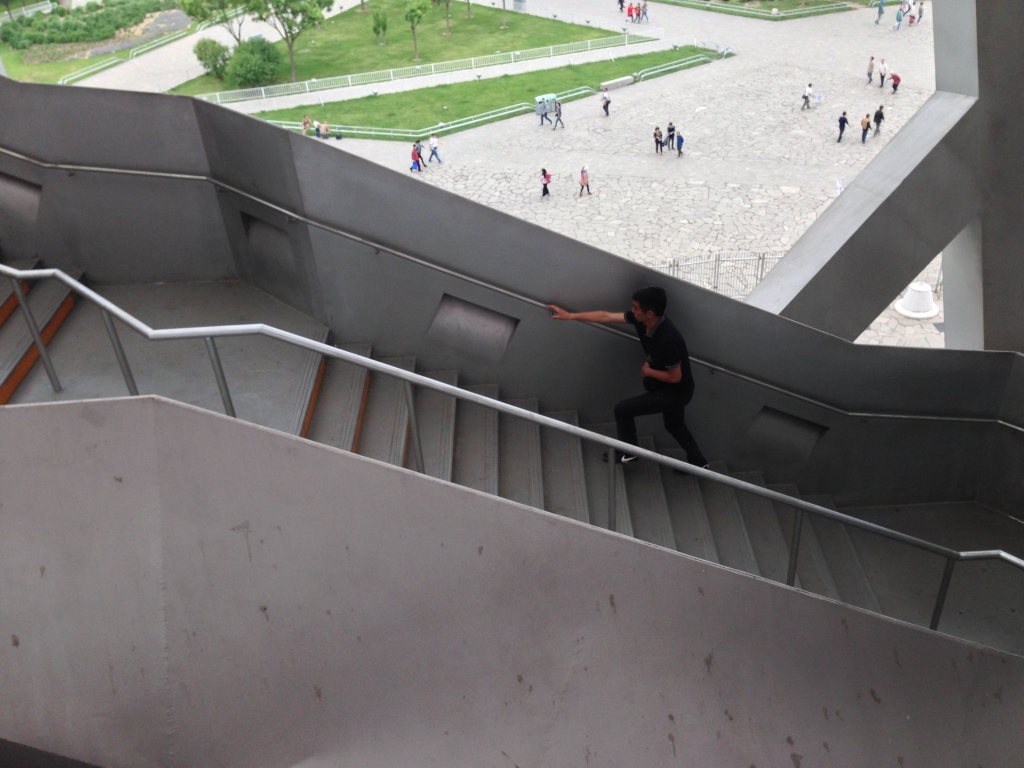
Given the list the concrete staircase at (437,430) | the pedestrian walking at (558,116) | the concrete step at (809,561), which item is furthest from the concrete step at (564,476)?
the pedestrian walking at (558,116)

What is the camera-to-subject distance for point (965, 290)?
666 cm

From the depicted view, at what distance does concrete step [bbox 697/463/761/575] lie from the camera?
4793mm

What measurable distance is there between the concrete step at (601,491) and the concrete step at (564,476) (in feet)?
0.20

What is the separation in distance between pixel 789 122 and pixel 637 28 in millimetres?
9898

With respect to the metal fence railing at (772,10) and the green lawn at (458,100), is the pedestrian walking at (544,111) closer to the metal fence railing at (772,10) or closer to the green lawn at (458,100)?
the green lawn at (458,100)

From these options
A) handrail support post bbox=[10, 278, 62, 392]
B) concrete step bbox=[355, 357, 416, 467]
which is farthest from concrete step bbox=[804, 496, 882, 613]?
handrail support post bbox=[10, 278, 62, 392]

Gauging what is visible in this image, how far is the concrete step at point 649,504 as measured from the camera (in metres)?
4.68

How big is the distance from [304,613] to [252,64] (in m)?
23.4

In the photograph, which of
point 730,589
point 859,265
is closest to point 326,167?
point 730,589

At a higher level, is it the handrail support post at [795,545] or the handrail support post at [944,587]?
the handrail support post at [795,545]

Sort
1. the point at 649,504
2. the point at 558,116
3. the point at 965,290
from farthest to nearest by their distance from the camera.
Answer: the point at 558,116, the point at 965,290, the point at 649,504

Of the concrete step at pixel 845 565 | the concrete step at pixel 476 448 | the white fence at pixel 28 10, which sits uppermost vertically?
the white fence at pixel 28 10

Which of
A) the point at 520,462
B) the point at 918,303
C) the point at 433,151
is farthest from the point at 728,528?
the point at 433,151

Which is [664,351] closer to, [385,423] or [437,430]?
[437,430]
